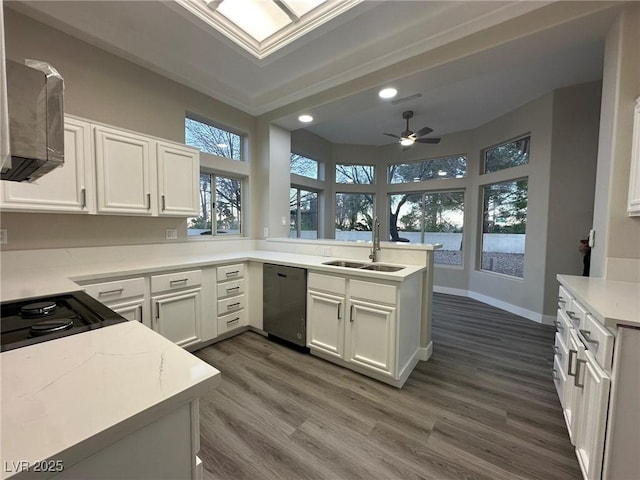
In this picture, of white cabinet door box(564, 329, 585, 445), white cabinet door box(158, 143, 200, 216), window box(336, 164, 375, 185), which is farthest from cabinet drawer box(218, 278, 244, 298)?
window box(336, 164, 375, 185)

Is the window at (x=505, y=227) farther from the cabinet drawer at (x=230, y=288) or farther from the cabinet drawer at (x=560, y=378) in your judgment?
the cabinet drawer at (x=230, y=288)

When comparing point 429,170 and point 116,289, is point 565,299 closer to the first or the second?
point 116,289

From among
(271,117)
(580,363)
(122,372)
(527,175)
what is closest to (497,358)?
(580,363)

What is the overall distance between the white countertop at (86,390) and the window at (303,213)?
14.2 ft

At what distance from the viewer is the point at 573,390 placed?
1.51 meters

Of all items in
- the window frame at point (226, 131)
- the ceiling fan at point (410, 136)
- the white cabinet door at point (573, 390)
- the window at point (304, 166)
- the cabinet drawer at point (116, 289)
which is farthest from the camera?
the window at point (304, 166)

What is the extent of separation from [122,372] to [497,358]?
10.2 ft

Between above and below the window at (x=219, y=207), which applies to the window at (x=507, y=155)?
above

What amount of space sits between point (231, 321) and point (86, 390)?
2.48 meters

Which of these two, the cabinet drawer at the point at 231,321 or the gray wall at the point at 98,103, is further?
the cabinet drawer at the point at 231,321

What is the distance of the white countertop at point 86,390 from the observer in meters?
0.47

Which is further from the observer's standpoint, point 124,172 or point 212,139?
point 212,139

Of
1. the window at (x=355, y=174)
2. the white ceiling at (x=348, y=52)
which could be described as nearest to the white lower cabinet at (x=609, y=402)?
the white ceiling at (x=348, y=52)

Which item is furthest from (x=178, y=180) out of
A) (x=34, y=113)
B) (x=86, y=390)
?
(x=86, y=390)
